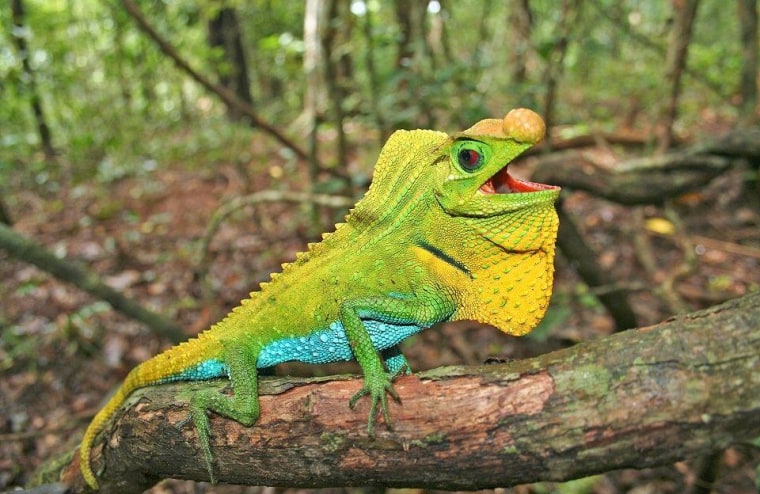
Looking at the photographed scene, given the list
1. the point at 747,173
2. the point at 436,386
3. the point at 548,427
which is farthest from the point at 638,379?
the point at 747,173

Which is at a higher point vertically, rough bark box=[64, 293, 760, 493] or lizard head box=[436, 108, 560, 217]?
lizard head box=[436, 108, 560, 217]

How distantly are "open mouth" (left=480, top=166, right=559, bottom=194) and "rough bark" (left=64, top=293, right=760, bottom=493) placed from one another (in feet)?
2.34

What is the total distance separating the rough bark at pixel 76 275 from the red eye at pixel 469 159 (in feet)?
12.0

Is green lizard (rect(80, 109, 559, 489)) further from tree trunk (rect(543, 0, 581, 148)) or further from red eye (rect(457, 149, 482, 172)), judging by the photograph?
tree trunk (rect(543, 0, 581, 148))

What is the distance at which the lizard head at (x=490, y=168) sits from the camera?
2160mm

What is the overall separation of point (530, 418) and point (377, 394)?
23.1 inches

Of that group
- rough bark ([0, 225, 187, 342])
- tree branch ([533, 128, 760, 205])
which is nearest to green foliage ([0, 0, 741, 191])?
tree branch ([533, 128, 760, 205])

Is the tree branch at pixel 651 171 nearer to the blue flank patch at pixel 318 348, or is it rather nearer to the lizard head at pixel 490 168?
the lizard head at pixel 490 168

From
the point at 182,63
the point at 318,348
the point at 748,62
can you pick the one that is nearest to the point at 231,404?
the point at 318,348

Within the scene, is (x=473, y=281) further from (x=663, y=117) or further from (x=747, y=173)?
(x=747, y=173)

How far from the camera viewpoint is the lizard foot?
2.09m

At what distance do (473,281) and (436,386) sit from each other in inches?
22.2

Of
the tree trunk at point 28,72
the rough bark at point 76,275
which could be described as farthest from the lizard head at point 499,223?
the tree trunk at point 28,72

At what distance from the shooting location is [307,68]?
647 cm
